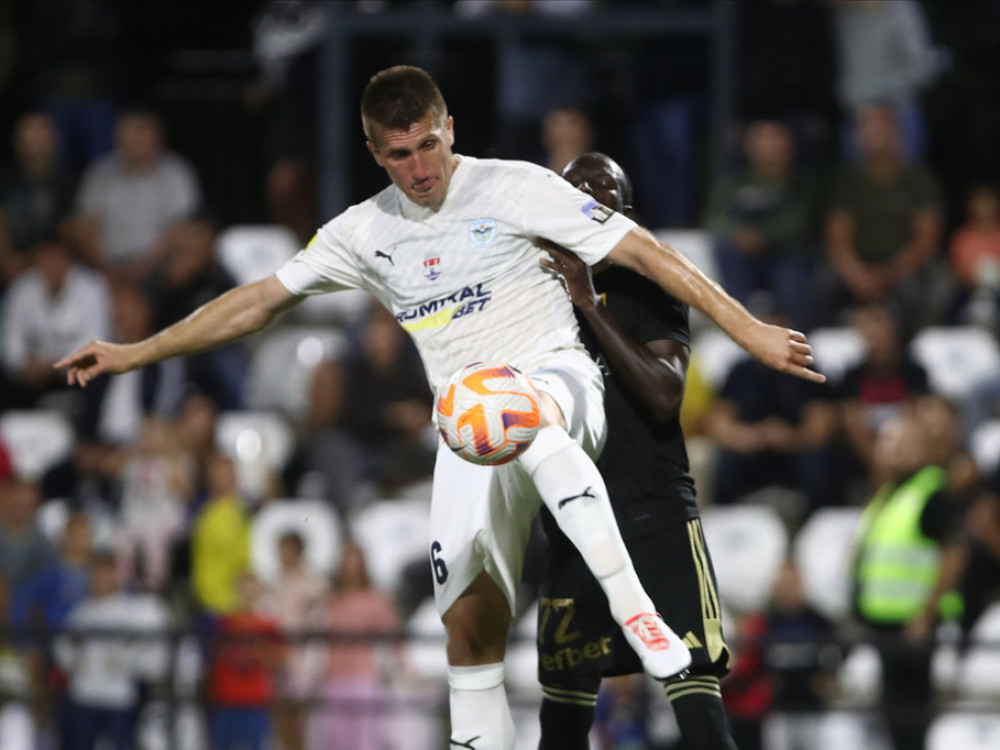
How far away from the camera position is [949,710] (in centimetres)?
813

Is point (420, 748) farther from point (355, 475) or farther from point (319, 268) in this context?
point (319, 268)

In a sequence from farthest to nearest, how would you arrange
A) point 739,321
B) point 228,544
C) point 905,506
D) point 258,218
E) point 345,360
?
1. point 258,218
2. point 345,360
3. point 228,544
4. point 905,506
5. point 739,321

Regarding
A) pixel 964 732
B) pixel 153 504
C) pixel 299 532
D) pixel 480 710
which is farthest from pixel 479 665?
pixel 153 504

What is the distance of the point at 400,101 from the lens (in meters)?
5.08

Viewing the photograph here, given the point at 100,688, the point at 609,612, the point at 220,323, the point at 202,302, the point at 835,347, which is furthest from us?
the point at 202,302

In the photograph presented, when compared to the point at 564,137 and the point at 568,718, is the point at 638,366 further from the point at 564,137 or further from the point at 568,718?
the point at 564,137

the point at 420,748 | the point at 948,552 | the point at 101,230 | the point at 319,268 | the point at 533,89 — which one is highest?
the point at 533,89

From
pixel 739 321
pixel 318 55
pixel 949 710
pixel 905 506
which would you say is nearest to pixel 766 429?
pixel 905 506

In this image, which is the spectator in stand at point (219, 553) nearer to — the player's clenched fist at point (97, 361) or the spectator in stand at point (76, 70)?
the spectator in stand at point (76, 70)

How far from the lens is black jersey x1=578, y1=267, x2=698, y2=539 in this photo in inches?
210

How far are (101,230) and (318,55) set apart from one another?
2.01 metres

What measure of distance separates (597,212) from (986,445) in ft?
18.4

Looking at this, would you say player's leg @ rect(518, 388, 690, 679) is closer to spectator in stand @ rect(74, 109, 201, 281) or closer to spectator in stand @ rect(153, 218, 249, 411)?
spectator in stand @ rect(153, 218, 249, 411)

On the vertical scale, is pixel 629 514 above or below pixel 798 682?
above
